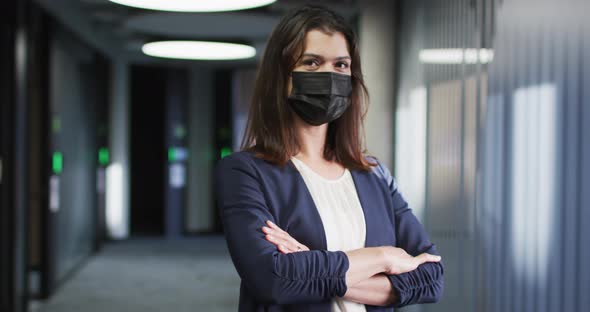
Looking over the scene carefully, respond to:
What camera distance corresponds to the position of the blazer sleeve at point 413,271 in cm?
173

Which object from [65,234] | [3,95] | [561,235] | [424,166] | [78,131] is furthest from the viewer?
[78,131]

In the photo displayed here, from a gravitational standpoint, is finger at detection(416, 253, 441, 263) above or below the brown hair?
below

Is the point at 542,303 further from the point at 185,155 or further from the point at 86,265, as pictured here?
the point at 185,155

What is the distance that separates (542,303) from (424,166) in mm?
2166

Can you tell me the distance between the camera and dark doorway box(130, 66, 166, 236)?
10.8 metres

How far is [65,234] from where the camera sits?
7012 mm

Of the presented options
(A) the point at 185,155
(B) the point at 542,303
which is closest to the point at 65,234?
(A) the point at 185,155

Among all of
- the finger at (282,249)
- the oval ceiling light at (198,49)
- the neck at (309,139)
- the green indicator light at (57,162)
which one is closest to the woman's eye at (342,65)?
the neck at (309,139)

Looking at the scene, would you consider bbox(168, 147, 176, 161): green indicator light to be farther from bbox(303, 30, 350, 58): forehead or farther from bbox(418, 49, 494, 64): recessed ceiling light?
bbox(303, 30, 350, 58): forehead

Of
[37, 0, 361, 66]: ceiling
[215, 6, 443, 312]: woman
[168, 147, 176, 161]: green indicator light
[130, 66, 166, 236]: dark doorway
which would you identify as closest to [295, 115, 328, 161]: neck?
[215, 6, 443, 312]: woman

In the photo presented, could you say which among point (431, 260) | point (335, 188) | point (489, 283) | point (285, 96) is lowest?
point (489, 283)

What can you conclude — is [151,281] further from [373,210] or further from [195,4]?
[373,210]

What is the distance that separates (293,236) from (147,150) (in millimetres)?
9781

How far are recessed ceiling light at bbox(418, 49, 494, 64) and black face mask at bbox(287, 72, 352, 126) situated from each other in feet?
4.27
